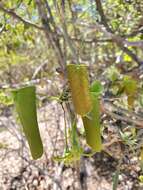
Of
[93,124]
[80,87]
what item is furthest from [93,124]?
[80,87]

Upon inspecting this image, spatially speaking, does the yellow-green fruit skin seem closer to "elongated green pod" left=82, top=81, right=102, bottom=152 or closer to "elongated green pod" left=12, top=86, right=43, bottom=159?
"elongated green pod" left=82, top=81, right=102, bottom=152

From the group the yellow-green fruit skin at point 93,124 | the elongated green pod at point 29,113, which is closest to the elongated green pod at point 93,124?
the yellow-green fruit skin at point 93,124

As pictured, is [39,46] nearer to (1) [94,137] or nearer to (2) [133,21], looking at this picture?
(2) [133,21]

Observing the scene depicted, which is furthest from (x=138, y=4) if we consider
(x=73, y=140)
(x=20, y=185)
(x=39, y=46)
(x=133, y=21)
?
(x=39, y=46)

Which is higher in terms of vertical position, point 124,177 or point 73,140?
point 73,140

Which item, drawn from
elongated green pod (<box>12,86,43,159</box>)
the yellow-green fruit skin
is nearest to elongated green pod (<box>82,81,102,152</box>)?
the yellow-green fruit skin

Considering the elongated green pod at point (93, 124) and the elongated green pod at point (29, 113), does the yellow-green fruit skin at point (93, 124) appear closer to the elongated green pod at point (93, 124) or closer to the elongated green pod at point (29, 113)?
the elongated green pod at point (93, 124)

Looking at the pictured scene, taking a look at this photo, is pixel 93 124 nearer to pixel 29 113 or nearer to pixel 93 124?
pixel 93 124
